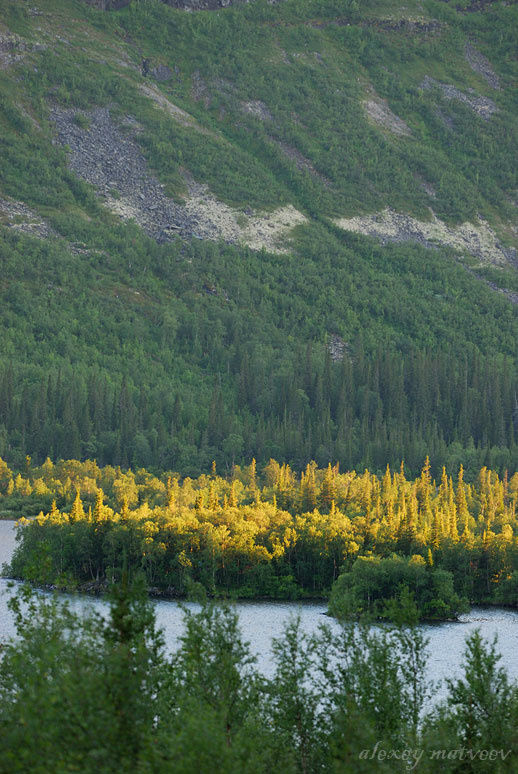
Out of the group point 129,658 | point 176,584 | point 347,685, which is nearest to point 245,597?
point 176,584

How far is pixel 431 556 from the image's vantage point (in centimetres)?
15962

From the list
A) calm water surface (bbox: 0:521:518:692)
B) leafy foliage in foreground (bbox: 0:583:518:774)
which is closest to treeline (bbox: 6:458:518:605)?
calm water surface (bbox: 0:521:518:692)

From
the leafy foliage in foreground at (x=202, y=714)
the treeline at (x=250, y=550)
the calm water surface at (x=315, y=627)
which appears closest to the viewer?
the leafy foliage in foreground at (x=202, y=714)

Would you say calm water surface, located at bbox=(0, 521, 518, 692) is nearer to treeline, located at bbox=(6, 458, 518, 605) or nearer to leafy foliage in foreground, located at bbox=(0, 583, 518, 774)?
treeline, located at bbox=(6, 458, 518, 605)

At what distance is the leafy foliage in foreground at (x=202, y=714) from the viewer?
5538 centimetres

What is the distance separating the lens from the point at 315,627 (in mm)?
134500

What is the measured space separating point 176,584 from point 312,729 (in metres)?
85.0

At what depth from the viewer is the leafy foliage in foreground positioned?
182 feet

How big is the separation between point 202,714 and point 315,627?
78.1 m

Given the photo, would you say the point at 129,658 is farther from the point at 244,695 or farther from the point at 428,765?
the point at 428,765

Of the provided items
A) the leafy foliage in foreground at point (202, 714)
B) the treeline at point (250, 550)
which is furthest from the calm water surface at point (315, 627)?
the leafy foliage in foreground at point (202, 714)

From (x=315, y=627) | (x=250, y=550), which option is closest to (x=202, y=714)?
(x=315, y=627)

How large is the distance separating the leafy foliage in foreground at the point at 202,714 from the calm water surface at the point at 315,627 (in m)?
38.3

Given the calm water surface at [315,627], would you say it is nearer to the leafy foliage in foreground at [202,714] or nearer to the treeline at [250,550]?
the treeline at [250,550]
